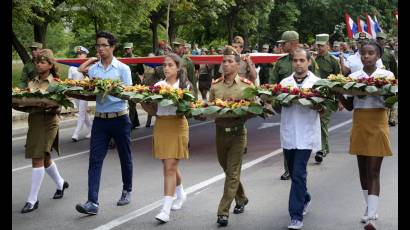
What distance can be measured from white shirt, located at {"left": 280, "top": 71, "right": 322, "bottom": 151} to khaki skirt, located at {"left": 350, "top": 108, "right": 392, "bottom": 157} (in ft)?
1.25

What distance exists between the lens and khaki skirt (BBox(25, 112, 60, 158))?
304 inches

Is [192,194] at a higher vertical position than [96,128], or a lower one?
lower

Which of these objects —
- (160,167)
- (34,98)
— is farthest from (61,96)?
(160,167)

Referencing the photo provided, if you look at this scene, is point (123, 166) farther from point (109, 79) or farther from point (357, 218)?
point (357, 218)

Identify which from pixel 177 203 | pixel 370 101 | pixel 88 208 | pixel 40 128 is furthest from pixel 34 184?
pixel 370 101

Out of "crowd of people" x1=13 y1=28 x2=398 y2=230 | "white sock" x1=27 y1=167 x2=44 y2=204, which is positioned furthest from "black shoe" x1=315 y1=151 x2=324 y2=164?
"white sock" x1=27 y1=167 x2=44 y2=204

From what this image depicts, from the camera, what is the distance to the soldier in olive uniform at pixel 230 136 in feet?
22.6

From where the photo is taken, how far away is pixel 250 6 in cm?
3712

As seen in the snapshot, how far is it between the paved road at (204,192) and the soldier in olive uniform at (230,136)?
0.32 m

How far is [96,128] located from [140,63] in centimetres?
668

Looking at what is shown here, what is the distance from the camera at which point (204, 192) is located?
8586 mm

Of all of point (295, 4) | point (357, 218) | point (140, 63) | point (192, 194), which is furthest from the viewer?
point (295, 4)

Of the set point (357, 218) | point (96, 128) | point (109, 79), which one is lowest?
point (357, 218)

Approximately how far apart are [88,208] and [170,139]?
1.17 metres
